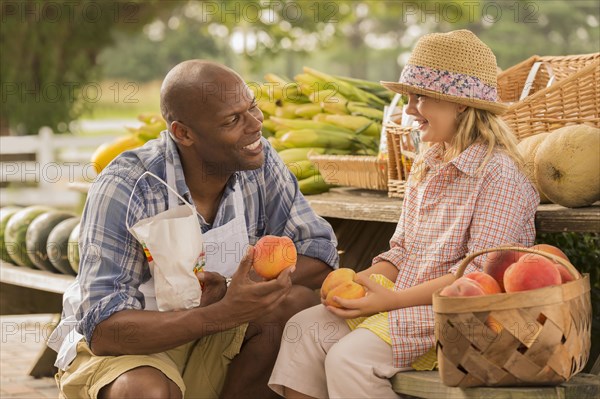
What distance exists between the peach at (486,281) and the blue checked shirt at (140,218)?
0.88 m

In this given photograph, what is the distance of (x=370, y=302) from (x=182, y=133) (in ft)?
2.81

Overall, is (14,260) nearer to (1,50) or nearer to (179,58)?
(1,50)

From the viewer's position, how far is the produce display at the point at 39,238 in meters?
5.02

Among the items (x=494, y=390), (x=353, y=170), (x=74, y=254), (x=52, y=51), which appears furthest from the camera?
(x=52, y=51)

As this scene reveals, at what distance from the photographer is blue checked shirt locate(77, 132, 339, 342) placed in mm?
3000

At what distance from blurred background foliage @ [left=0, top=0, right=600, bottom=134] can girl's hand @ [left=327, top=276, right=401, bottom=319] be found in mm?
2992

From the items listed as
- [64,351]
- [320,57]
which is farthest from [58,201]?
[320,57]

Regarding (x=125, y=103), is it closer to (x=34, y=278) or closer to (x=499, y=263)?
(x=34, y=278)

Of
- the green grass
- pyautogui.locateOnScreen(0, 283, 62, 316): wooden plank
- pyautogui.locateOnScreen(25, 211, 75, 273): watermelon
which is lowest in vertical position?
the green grass

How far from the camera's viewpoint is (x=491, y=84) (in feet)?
10.6

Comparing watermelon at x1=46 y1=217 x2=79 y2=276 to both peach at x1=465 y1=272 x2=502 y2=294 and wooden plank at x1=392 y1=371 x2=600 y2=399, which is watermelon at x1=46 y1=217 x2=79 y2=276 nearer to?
wooden plank at x1=392 y1=371 x2=600 y2=399

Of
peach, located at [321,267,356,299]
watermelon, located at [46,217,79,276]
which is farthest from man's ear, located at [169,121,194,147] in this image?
watermelon, located at [46,217,79,276]

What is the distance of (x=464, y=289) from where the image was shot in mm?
2609

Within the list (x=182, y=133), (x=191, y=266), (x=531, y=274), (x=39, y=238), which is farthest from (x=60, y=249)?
(x=531, y=274)
